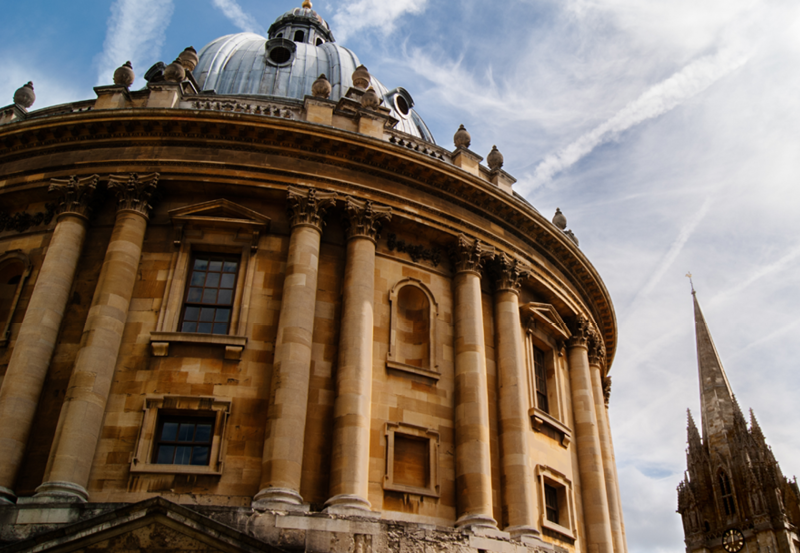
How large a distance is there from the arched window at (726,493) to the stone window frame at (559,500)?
2757 inches

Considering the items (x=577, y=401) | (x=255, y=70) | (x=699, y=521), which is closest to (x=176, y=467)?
(x=577, y=401)

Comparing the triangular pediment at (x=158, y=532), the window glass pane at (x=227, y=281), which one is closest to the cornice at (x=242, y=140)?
the window glass pane at (x=227, y=281)

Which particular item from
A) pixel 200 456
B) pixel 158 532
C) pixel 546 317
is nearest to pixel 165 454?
pixel 200 456

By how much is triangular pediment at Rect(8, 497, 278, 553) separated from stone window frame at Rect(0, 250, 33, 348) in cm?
765

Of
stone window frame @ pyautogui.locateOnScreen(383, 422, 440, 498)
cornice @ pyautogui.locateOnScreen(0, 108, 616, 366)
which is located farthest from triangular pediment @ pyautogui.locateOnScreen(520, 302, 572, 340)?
stone window frame @ pyautogui.locateOnScreen(383, 422, 440, 498)

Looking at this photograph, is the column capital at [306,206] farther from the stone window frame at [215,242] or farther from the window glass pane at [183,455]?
the window glass pane at [183,455]

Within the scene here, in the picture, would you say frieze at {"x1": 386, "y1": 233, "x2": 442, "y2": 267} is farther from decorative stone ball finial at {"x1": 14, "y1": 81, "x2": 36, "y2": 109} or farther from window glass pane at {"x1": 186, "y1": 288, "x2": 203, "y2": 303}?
decorative stone ball finial at {"x1": 14, "y1": 81, "x2": 36, "y2": 109}

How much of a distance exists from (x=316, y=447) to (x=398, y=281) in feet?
19.7

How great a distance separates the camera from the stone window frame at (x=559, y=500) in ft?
74.0

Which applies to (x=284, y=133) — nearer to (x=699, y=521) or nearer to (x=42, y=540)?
(x=42, y=540)

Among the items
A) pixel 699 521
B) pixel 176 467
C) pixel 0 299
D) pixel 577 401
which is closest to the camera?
pixel 176 467

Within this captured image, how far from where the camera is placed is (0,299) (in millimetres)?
21938

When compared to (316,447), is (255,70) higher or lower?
higher

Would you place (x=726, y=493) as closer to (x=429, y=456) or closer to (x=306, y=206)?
(x=429, y=456)
